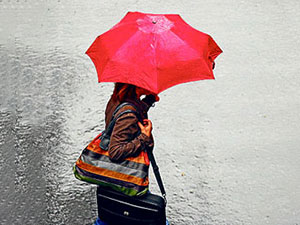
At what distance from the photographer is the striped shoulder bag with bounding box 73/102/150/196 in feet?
10.4

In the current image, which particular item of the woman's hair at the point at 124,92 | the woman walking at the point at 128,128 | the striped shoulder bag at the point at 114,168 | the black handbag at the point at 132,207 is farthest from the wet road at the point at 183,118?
the woman's hair at the point at 124,92

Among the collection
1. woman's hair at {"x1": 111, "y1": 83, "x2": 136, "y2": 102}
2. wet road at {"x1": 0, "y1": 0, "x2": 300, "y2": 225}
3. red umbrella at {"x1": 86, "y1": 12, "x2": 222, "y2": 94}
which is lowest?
wet road at {"x1": 0, "y1": 0, "x2": 300, "y2": 225}

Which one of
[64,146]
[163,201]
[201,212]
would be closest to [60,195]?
[64,146]

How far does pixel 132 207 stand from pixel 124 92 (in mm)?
825

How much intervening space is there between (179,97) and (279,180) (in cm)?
191

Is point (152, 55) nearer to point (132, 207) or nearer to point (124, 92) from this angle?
point (124, 92)

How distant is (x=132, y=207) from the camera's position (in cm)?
335

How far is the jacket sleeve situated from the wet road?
1696mm

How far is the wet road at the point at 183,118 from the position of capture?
15.8 feet

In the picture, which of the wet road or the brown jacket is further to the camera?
the wet road

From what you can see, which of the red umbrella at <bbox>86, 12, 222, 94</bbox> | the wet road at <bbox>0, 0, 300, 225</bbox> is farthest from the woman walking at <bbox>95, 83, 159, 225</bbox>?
the wet road at <bbox>0, 0, 300, 225</bbox>

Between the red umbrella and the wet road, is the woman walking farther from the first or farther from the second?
the wet road

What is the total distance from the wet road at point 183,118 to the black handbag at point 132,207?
127 cm

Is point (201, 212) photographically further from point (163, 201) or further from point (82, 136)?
point (82, 136)
